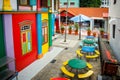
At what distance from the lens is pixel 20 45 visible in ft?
35.9

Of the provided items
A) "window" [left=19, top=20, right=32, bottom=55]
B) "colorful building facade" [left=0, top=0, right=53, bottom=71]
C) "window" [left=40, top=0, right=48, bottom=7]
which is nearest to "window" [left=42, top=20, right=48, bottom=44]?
"colorful building facade" [left=0, top=0, right=53, bottom=71]

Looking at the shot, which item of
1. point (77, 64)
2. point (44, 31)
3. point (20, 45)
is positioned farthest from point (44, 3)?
point (77, 64)

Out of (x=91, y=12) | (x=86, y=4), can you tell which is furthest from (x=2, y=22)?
(x=86, y=4)

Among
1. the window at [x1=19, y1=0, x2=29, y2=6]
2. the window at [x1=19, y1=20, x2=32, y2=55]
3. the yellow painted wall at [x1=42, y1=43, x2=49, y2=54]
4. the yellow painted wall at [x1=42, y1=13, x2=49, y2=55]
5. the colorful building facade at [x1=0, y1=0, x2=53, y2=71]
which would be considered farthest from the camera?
the yellow painted wall at [x1=42, y1=43, x2=49, y2=54]

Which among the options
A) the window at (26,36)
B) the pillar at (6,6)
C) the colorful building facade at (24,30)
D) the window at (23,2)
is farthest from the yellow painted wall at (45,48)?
the pillar at (6,6)

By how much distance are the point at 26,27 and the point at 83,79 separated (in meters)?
5.34

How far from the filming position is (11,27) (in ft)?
31.9

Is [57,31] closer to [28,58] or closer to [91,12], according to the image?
[91,12]

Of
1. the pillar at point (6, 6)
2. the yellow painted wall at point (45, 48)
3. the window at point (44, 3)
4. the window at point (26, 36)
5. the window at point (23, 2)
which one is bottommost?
the yellow painted wall at point (45, 48)

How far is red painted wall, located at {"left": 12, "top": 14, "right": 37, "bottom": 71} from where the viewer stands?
10.3 metres

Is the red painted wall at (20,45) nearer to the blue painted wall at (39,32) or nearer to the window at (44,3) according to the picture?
the blue painted wall at (39,32)

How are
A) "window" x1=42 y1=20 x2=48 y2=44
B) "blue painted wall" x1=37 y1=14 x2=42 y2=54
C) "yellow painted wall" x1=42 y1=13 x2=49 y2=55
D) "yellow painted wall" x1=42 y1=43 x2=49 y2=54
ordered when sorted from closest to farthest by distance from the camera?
1. "blue painted wall" x1=37 y1=14 x2=42 y2=54
2. "yellow painted wall" x1=42 y1=13 x2=49 y2=55
3. "window" x1=42 y1=20 x2=48 y2=44
4. "yellow painted wall" x1=42 y1=43 x2=49 y2=54

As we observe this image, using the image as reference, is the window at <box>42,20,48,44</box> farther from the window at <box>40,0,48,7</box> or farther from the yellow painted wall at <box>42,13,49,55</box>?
the window at <box>40,0,48,7</box>

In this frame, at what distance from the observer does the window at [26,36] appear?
11199mm
